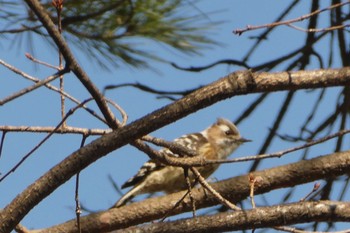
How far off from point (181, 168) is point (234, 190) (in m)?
2.06

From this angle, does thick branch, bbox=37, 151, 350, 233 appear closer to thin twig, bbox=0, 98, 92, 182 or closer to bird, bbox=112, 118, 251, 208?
thin twig, bbox=0, 98, 92, 182

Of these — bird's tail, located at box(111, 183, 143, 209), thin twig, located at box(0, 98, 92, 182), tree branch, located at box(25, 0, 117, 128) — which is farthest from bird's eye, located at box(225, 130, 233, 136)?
thin twig, located at box(0, 98, 92, 182)

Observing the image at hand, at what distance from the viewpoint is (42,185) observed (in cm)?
274

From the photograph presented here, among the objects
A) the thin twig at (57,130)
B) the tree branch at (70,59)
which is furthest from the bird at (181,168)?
the tree branch at (70,59)

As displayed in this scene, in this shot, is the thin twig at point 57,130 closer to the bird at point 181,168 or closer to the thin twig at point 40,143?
the thin twig at point 40,143

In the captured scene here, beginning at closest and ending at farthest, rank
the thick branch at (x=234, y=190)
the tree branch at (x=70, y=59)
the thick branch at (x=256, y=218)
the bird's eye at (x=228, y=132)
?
the tree branch at (x=70, y=59), the thick branch at (x=256, y=218), the thick branch at (x=234, y=190), the bird's eye at (x=228, y=132)

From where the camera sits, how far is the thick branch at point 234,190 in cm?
345

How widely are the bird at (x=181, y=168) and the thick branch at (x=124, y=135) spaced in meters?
2.01

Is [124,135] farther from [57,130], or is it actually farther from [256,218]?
[256,218]

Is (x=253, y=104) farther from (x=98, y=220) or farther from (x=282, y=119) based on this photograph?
(x=98, y=220)

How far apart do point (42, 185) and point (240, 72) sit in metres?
0.64

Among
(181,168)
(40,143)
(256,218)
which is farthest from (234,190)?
(181,168)

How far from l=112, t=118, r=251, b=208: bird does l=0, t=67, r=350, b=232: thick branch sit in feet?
6.58

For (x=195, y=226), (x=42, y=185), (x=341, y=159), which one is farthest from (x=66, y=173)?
(x=341, y=159)
